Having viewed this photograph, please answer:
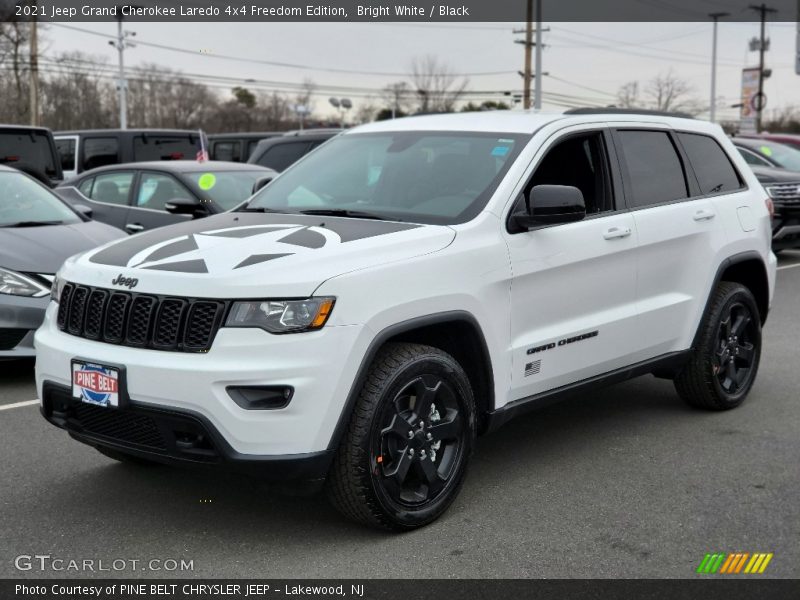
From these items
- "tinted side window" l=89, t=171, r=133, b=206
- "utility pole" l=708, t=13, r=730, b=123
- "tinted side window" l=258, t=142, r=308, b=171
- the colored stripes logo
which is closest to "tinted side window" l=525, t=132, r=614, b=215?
the colored stripes logo

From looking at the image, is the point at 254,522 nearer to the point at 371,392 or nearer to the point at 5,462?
A: the point at 371,392

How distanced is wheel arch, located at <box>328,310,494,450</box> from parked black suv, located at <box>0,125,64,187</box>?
29.7ft

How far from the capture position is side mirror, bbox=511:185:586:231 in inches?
180

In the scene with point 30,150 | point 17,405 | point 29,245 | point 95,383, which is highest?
point 30,150

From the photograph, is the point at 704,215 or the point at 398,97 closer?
the point at 704,215

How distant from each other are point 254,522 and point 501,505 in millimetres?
1132

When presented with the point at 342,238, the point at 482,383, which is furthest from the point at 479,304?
the point at 342,238

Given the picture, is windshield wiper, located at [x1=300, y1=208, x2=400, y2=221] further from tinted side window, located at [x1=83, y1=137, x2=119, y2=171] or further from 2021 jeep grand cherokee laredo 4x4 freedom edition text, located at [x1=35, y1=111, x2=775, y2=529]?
tinted side window, located at [x1=83, y1=137, x2=119, y2=171]

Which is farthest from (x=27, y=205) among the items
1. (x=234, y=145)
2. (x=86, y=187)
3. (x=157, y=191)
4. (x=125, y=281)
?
(x=234, y=145)

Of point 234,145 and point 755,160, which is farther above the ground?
point 234,145

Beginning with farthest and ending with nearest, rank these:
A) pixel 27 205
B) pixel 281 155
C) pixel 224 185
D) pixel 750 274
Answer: pixel 281 155 < pixel 224 185 < pixel 27 205 < pixel 750 274

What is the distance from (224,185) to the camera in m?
10.8

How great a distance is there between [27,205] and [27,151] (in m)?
4.93

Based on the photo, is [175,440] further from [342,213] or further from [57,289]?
[342,213]
